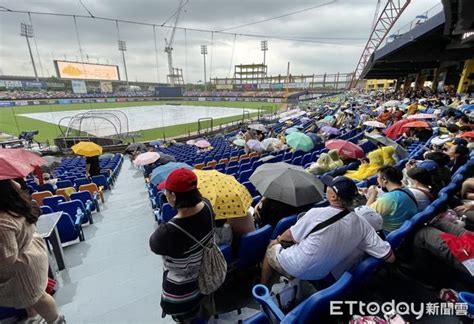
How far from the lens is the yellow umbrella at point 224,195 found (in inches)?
90.4

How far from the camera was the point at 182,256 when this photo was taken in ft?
5.46

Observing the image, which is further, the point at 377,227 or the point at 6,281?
the point at 377,227

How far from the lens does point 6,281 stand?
173cm

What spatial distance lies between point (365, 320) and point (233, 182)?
1.60 m

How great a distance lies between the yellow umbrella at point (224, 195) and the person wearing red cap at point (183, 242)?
1.78 ft

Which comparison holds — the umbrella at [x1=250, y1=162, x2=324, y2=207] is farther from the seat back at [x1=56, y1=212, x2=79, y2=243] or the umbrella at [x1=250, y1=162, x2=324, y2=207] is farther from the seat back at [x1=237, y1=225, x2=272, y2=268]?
the seat back at [x1=56, y1=212, x2=79, y2=243]

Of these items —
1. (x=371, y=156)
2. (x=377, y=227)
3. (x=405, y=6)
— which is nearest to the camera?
(x=377, y=227)

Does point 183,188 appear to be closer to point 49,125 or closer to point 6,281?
point 6,281

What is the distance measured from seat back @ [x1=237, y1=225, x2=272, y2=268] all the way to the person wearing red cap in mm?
591

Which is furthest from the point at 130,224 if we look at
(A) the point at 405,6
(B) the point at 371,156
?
(A) the point at 405,6

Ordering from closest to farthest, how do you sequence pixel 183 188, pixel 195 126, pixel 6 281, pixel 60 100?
1. pixel 183 188
2. pixel 6 281
3. pixel 195 126
4. pixel 60 100

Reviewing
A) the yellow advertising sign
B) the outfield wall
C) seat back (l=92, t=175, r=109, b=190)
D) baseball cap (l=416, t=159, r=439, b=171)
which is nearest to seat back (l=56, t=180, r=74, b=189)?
seat back (l=92, t=175, r=109, b=190)

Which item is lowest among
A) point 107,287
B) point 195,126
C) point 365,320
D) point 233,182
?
point 195,126

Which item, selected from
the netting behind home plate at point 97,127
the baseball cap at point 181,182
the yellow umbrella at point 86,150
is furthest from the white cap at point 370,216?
the netting behind home plate at point 97,127
